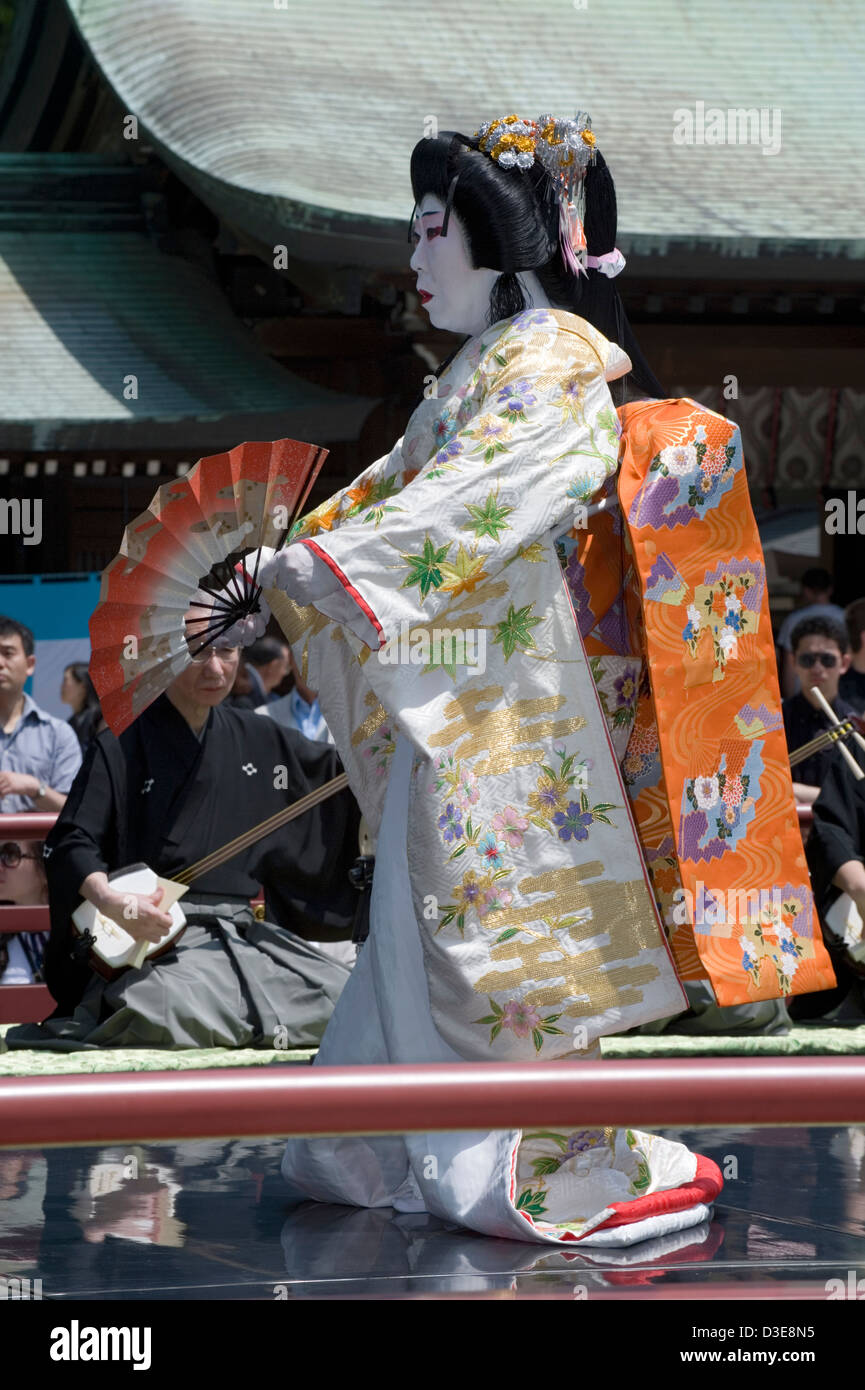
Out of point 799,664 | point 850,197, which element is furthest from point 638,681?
point 850,197

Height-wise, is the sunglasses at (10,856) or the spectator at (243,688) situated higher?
the spectator at (243,688)

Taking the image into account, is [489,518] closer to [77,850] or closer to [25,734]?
[77,850]

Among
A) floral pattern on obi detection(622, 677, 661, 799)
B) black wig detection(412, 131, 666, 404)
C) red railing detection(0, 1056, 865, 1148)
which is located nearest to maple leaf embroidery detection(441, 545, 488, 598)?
floral pattern on obi detection(622, 677, 661, 799)

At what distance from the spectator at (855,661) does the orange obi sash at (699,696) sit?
3.98m

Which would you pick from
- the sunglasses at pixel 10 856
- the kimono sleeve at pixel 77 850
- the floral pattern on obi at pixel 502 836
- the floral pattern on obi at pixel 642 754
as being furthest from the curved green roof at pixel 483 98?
the floral pattern on obi at pixel 502 836

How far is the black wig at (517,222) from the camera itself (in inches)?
140

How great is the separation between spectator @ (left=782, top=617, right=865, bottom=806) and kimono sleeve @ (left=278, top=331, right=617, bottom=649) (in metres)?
3.77

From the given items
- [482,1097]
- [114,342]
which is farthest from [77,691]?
[482,1097]

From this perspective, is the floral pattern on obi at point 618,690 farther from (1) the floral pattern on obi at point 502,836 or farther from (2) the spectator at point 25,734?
(2) the spectator at point 25,734

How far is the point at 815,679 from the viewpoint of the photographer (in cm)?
714

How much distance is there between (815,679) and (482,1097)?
17.4 ft

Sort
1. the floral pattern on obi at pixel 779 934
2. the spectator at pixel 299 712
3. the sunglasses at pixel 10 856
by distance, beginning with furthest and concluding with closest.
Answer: the spectator at pixel 299 712, the sunglasses at pixel 10 856, the floral pattern on obi at pixel 779 934

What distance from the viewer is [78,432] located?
30.9ft

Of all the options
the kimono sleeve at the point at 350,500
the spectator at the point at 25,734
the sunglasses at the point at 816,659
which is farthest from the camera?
the spectator at the point at 25,734
